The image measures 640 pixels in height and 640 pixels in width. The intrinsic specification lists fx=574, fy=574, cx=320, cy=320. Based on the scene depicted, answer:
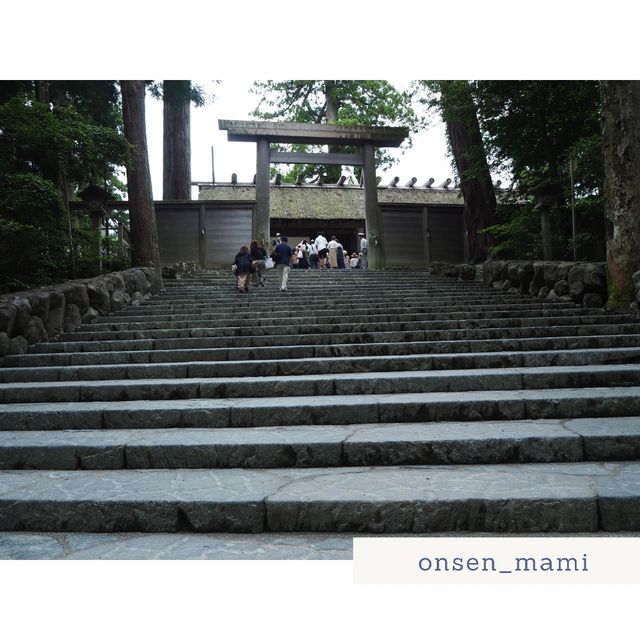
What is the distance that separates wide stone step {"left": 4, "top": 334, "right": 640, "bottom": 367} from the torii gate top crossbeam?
10.9m

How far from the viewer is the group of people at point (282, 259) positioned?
467 inches

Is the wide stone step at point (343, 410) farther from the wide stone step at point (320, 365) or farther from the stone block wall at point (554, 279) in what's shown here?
the stone block wall at point (554, 279)

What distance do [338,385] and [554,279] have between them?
6.25m

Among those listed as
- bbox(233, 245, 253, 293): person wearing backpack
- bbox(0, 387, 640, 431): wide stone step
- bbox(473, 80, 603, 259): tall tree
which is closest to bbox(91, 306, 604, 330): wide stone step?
bbox(233, 245, 253, 293): person wearing backpack

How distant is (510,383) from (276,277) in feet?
33.4

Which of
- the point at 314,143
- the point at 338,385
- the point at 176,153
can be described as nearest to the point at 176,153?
the point at 176,153

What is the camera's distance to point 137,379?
6.25 m

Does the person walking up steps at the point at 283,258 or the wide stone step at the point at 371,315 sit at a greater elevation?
the person walking up steps at the point at 283,258

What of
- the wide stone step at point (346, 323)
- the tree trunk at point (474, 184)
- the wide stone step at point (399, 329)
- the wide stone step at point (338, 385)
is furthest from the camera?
the tree trunk at point (474, 184)

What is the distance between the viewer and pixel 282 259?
11.9 m

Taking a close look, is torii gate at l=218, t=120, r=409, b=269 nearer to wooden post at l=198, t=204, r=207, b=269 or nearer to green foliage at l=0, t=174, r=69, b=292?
wooden post at l=198, t=204, r=207, b=269

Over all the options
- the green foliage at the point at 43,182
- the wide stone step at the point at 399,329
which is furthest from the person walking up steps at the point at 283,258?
the wide stone step at the point at 399,329

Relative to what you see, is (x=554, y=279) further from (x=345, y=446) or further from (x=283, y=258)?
(x=345, y=446)

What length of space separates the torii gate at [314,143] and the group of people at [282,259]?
0.74 metres
